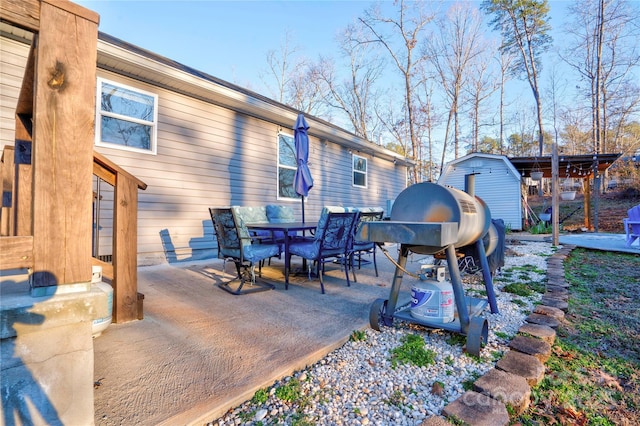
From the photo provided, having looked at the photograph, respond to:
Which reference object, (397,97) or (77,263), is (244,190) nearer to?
(77,263)

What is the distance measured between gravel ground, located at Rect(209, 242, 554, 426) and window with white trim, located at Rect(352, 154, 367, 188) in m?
7.46

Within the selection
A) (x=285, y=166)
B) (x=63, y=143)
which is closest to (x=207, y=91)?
(x=285, y=166)

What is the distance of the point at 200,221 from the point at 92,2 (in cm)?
413

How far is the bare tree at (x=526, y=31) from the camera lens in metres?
15.5

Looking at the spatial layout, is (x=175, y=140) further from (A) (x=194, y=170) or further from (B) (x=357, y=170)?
(B) (x=357, y=170)

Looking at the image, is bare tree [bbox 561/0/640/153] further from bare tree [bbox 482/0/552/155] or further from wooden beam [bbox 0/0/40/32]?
wooden beam [bbox 0/0/40/32]

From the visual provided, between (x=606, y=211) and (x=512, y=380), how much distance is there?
54.9 ft

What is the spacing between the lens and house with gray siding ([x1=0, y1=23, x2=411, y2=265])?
4410 millimetres

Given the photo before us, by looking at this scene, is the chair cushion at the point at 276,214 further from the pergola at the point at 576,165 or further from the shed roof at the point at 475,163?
the shed roof at the point at 475,163

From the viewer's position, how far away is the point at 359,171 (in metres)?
9.84

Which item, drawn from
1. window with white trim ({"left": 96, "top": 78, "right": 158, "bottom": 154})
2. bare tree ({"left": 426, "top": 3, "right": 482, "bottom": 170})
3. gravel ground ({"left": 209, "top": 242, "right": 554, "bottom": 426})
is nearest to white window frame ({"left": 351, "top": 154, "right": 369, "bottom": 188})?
window with white trim ({"left": 96, "top": 78, "right": 158, "bottom": 154})

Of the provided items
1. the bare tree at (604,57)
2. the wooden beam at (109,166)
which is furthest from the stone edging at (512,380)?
the bare tree at (604,57)

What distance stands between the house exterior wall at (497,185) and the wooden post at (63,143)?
13040 millimetres

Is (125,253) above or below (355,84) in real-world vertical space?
below
